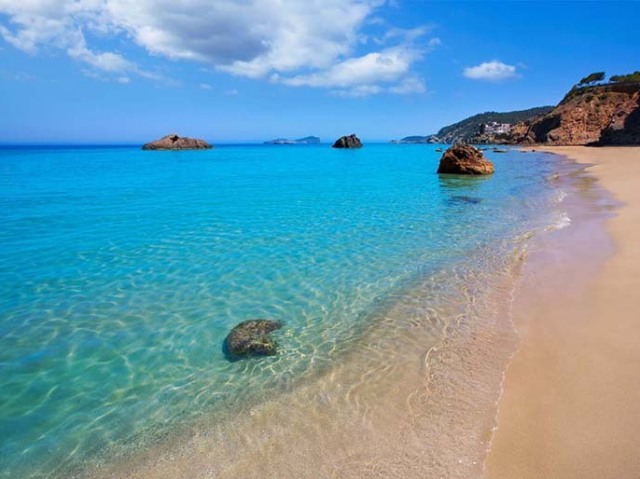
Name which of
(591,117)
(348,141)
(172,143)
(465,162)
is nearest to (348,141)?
(348,141)

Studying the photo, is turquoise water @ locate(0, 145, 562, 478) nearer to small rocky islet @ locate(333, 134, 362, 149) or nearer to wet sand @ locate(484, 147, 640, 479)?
wet sand @ locate(484, 147, 640, 479)

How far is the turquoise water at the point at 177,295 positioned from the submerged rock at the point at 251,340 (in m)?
0.17

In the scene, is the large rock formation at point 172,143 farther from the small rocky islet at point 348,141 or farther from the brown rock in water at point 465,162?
the brown rock in water at point 465,162

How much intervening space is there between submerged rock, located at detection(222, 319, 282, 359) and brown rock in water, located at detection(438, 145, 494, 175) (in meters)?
28.2

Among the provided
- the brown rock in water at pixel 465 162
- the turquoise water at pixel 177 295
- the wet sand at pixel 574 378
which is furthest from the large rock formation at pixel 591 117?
the wet sand at pixel 574 378

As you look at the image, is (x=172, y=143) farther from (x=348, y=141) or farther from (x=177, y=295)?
(x=177, y=295)

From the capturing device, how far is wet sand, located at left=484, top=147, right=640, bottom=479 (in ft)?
11.8

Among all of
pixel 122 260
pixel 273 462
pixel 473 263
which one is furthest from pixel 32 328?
pixel 473 263

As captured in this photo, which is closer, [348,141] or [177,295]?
[177,295]

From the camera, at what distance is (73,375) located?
18.0 feet

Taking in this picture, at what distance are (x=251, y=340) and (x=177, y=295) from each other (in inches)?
107

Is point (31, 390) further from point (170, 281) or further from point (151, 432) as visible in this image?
point (170, 281)

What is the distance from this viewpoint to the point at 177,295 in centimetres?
809

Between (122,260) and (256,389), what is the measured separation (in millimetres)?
6948
